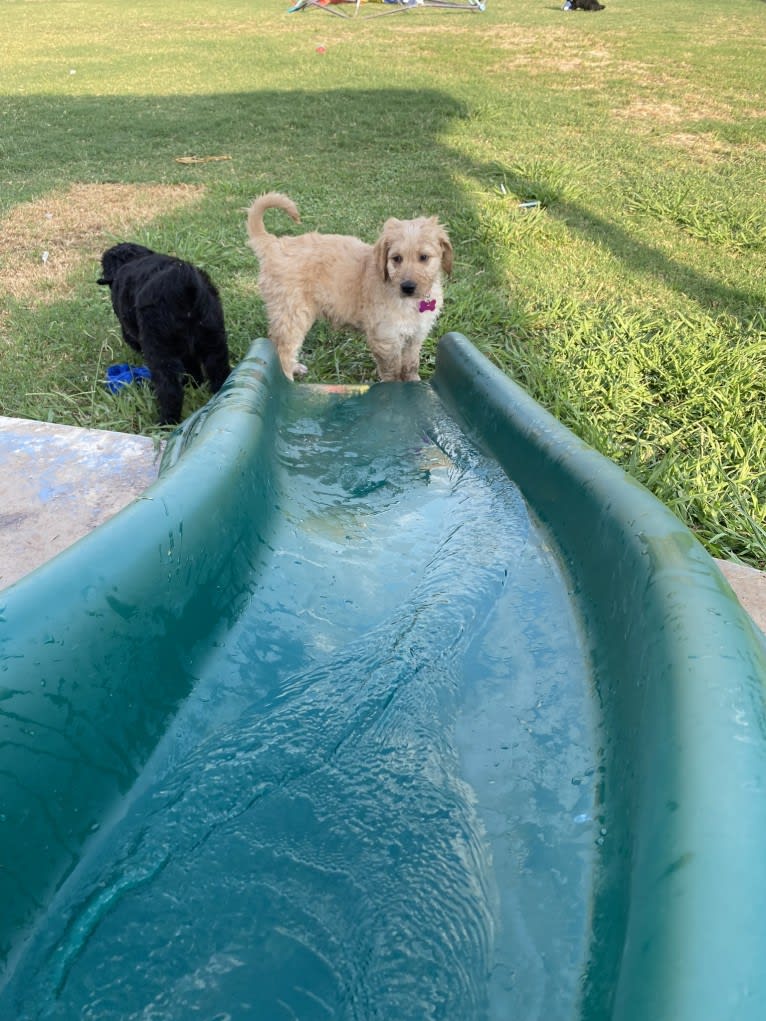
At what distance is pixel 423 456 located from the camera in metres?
2.95

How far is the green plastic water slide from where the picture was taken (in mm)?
1104

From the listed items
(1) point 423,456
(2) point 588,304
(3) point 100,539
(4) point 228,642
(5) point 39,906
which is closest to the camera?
(5) point 39,906

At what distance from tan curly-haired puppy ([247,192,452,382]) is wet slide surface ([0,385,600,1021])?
79.7 inches

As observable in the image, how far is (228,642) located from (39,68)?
1606 centimetres

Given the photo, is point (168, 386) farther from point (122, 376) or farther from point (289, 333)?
point (289, 333)

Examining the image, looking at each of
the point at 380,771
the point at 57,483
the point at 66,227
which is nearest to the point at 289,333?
the point at 57,483

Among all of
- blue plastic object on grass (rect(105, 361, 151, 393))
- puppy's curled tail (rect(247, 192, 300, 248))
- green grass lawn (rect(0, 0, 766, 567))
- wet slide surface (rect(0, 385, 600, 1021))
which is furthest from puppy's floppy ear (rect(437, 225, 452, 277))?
wet slide surface (rect(0, 385, 600, 1021))

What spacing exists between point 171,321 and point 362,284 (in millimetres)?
1072

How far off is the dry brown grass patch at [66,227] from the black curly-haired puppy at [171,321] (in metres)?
1.80

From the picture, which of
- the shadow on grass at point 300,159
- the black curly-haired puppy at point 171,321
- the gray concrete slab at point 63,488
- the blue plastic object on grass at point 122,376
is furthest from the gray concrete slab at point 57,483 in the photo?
the shadow on grass at point 300,159

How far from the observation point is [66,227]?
263 inches

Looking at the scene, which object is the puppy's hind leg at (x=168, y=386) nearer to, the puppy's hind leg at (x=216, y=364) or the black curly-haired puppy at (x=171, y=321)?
the black curly-haired puppy at (x=171, y=321)

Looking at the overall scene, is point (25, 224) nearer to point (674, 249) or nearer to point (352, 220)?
point (352, 220)

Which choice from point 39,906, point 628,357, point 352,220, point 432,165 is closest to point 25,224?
point 352,220
